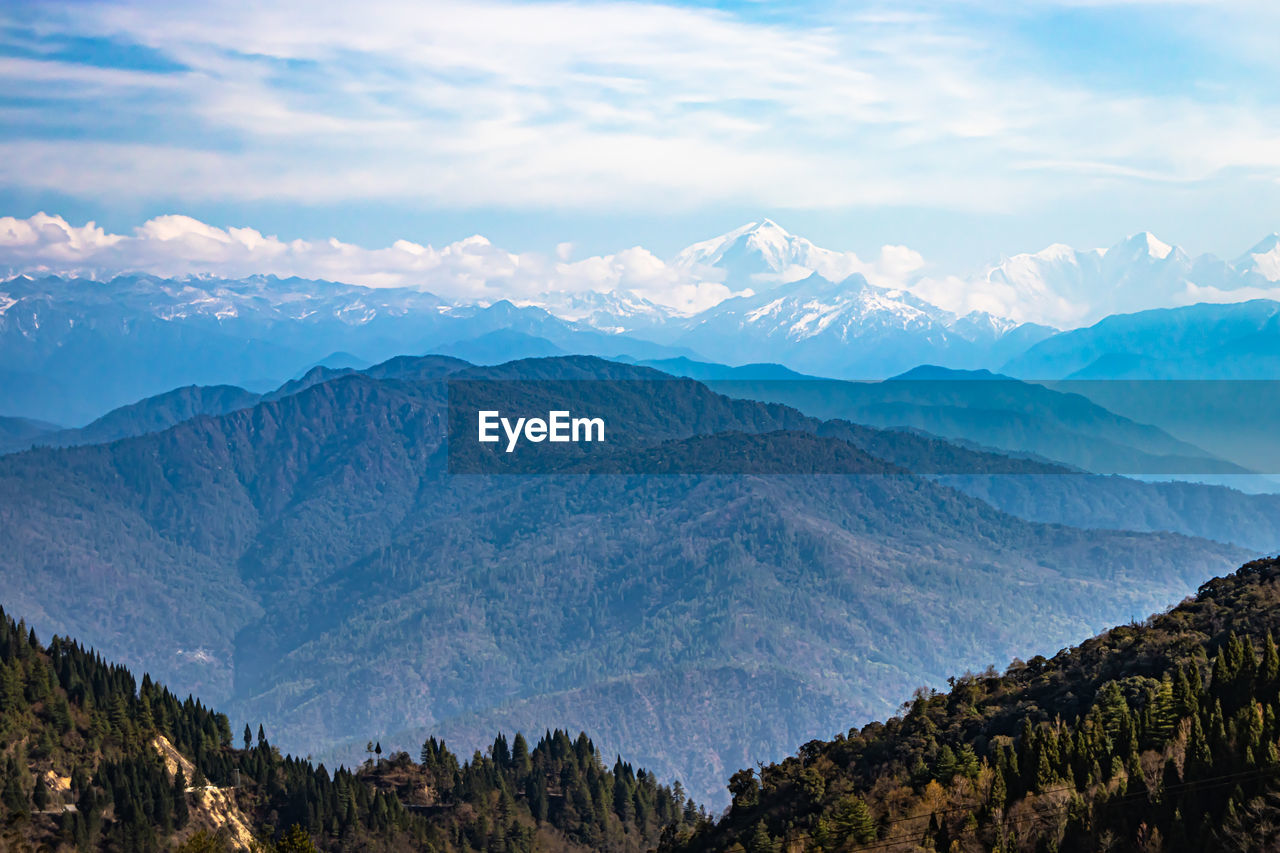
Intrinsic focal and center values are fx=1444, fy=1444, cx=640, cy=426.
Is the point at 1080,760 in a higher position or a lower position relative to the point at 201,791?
higher

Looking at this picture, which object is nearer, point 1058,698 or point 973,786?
point 973,786

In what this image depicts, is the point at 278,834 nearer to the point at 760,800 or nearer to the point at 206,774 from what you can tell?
the point at 206,774

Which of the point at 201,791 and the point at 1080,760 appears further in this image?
the point at 201,791

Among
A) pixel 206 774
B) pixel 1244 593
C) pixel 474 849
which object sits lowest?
pixel 474 849

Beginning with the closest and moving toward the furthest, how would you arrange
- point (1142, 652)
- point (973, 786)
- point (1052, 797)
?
point (1052, 797) < point (973, 786) < point (1142, 652)

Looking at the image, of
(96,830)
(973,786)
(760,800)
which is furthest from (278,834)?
(973,786)
